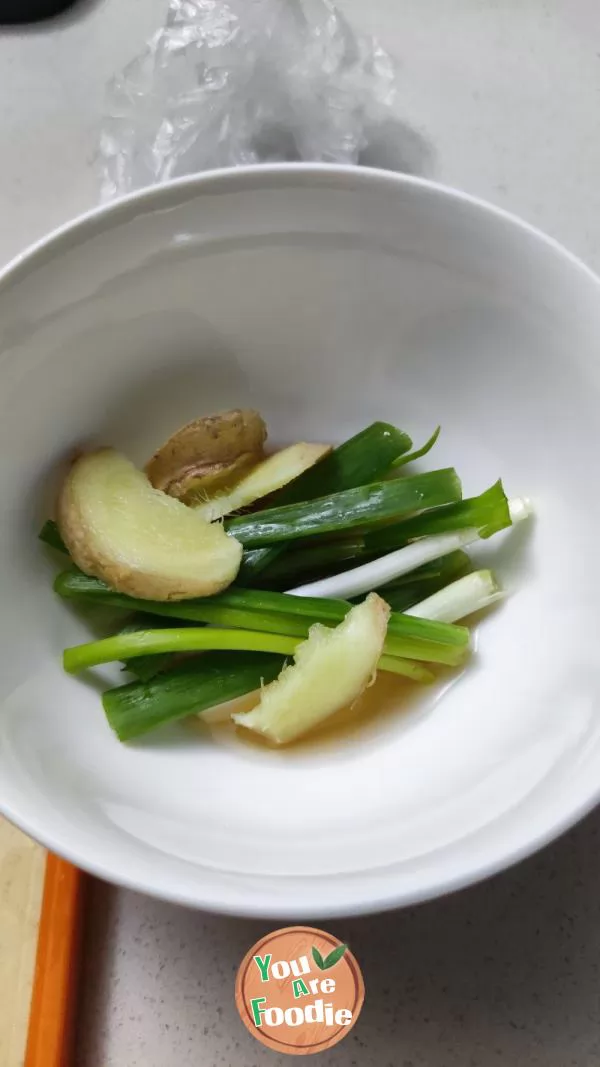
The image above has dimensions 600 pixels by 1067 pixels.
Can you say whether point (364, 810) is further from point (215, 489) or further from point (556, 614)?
point (215, 489)

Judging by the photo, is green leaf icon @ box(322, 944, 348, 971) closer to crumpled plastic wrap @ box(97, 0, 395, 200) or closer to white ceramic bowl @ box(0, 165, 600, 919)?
white ceramic bowl @ box(0, 165, 600, 919)

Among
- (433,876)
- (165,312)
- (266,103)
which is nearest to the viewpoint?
(433,876)

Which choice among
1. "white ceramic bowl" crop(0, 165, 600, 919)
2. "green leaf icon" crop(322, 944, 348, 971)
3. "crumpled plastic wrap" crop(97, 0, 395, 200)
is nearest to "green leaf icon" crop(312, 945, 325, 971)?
"green leaf icon" crop(322, 944, 348, 971)

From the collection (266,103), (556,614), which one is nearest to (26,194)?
(266,103)

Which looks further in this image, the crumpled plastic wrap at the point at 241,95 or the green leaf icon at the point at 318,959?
the crumpled plastic wrap at the point at 241,95

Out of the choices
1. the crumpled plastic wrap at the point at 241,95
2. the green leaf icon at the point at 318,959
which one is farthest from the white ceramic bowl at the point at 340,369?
the crumpled plastic wrap at the point at 241,95

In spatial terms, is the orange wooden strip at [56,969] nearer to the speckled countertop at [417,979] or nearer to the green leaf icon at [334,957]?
the speckled countertop at [417,979]

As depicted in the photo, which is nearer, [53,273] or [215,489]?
[53,273]
